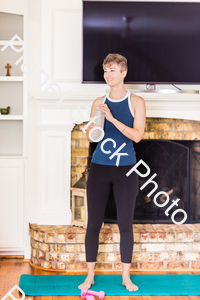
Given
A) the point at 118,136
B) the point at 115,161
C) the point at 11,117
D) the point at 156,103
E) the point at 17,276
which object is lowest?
the point at 17,276

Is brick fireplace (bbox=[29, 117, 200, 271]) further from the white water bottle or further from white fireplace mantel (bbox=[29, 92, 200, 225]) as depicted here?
the white water bottle

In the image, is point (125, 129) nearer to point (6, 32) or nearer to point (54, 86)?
point (54, 86)

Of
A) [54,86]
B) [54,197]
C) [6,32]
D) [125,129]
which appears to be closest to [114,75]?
[125,129]

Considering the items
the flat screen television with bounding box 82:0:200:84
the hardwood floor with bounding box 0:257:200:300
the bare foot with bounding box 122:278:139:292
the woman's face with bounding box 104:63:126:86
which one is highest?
the flat screen television with bounding box 82:0:200:84

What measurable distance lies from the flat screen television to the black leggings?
2.66ft

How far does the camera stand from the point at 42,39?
2621mm

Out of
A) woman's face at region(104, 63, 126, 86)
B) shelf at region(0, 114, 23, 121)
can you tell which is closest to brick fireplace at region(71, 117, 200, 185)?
shelf at region(0, 114, 23, 121)

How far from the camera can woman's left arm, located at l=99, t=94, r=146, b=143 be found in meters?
1.94

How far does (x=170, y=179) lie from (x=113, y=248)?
2.53 feet

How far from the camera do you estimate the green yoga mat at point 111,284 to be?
2092 millimetres

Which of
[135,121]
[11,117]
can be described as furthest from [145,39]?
[11,117]

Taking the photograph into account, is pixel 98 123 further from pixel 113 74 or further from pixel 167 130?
pixel 167 130

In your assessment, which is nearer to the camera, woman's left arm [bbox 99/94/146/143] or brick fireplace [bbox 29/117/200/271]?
woman's left arm [bbox 99/94/146/143]

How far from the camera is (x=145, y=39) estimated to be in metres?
2.54
